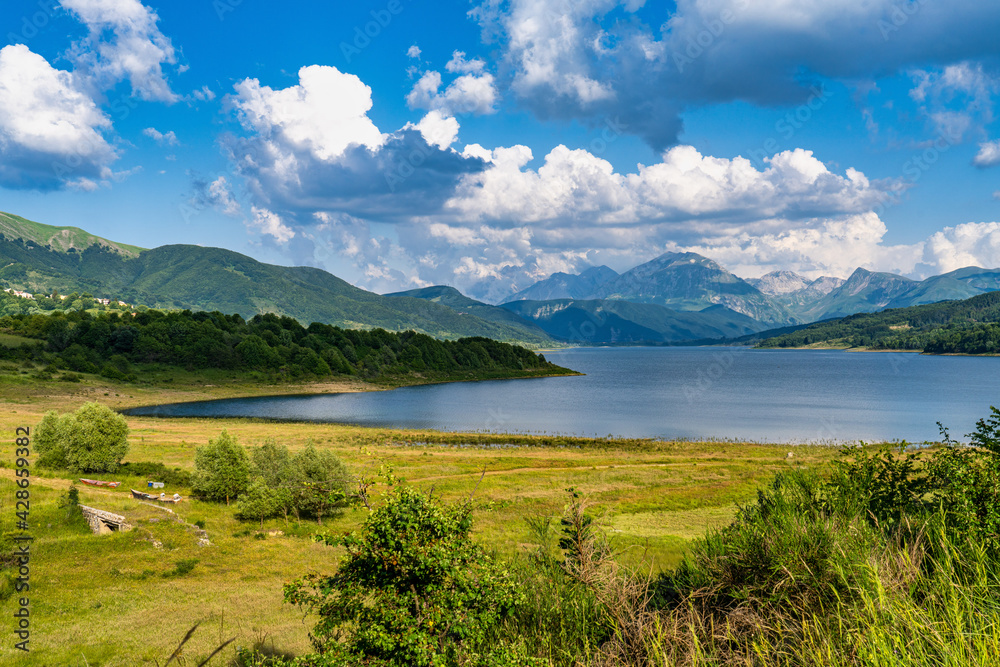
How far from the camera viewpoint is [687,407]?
382 feet

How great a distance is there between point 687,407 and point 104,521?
109 meters

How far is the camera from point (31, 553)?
79.0 ft

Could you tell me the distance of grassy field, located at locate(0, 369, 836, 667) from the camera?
719 inches

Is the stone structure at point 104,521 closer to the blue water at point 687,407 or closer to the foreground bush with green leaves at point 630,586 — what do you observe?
the foreground bush with green leaves at point 630,586

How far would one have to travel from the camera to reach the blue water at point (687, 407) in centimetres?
8788

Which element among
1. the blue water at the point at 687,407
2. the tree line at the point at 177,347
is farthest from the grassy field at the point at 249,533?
the tree line at the point at 177,347

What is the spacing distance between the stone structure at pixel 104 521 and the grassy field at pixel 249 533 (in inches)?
23.1

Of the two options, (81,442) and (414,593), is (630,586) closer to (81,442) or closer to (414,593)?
(414,593)

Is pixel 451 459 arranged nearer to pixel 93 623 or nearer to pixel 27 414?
pixel 93 623

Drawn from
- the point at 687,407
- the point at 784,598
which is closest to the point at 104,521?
the point at 784,598

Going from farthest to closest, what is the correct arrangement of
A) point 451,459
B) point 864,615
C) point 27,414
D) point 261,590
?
point 27,414
point 451,459
point 261,590
point 864,615

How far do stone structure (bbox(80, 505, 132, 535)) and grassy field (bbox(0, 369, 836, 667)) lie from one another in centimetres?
59

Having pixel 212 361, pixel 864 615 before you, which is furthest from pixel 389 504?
pixel 212 361

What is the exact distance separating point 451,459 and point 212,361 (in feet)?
447
